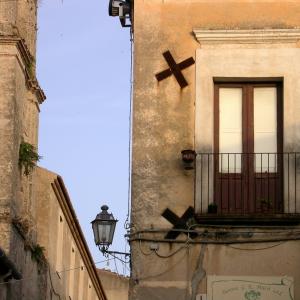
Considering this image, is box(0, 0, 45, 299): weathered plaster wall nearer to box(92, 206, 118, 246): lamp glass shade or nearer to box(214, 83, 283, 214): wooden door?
box(92, 206, 118, 246): lamp glass shade

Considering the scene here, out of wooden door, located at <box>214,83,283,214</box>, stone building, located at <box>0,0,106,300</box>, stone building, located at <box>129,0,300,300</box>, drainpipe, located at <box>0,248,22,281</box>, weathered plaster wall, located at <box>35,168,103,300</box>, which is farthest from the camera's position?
weathered plaster wall, located at <box>35,168,103,300</box>

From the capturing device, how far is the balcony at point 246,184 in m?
17.5

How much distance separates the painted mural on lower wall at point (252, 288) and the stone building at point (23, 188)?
918 centimetres

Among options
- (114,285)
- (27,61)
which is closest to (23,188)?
(27,61)

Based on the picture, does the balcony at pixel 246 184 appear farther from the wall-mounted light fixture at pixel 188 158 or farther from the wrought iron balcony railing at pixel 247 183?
the wall-mounted light fixture at pixel 188 158

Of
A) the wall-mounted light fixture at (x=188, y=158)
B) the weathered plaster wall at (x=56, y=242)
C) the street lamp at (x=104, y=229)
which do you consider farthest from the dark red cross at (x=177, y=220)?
the weathered plaster wall at (x=56, y=242)

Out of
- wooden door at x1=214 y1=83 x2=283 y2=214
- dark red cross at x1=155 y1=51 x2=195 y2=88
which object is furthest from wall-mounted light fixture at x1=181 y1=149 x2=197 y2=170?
dark red cross at x1=155 y1=51 x2=195 y2=88

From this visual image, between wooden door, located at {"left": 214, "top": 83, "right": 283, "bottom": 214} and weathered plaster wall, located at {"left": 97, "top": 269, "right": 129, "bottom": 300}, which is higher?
wooden door, located at {"left": 214, "top": 83, "right": 283, "bottom": 214}

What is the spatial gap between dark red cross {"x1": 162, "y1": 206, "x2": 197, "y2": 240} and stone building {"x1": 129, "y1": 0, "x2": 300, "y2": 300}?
0.05ft

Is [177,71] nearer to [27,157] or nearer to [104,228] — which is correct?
[104,228]

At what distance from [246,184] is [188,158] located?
3.28 feet

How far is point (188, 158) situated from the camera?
687 inches

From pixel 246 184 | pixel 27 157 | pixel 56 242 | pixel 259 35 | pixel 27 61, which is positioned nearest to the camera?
pixel 246 184

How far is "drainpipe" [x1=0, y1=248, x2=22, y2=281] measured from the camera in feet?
84.5
